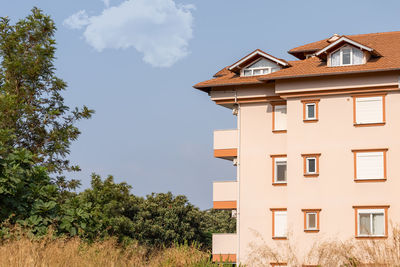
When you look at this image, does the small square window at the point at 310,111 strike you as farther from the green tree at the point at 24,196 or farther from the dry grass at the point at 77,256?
the dry grass at the point at 77,256

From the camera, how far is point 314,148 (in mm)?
34719

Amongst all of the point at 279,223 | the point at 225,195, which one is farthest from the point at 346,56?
the point at 225,195

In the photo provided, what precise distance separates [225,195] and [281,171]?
310cm

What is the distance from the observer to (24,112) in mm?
36469

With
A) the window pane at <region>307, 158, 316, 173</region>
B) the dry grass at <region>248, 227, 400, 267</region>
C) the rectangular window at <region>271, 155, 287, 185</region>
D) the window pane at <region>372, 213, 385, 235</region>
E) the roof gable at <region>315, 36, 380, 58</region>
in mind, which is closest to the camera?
the dry grass at <region>248, 227, 400, 267</region>

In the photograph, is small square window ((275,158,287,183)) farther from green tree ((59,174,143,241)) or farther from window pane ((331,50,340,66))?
green tree ((59,174,143,241))

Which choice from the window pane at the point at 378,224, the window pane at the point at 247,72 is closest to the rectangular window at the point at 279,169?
the window pane at the point at 247,72

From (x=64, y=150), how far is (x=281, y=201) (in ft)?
36.8

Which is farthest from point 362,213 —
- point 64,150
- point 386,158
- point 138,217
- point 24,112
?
point 138,217

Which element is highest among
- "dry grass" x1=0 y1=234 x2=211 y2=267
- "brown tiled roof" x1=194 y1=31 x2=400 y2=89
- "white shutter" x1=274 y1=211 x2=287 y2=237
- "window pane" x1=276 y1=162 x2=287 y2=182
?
"brown tiled roof" x1=194 y1=31 x2=400 y2=89

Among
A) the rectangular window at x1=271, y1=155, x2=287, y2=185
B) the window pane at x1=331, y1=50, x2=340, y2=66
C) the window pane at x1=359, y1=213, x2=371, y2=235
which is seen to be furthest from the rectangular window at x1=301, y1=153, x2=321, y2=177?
the window pane at x1=331, y1=50, x2=340, y2=66

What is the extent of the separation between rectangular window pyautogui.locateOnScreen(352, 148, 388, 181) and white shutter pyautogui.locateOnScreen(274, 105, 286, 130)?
421 centimetres

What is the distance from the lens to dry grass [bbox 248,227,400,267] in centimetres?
1628

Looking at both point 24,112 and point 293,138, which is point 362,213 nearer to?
point 293,138
